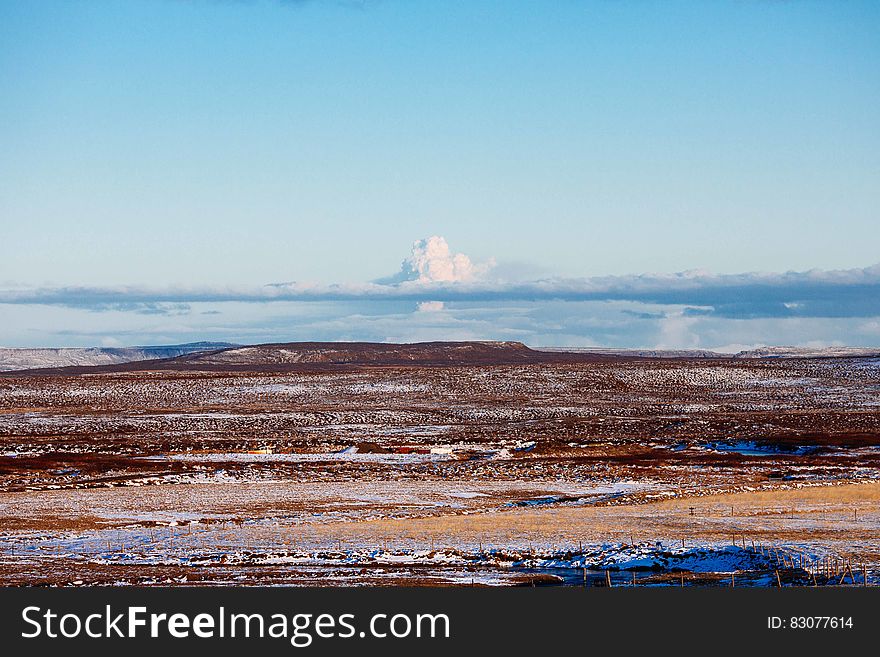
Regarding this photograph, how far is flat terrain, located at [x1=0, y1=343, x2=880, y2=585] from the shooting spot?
3206cm

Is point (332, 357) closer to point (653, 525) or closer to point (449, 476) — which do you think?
point (449, 476)

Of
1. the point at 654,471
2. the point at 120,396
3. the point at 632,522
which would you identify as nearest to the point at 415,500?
the point at 632,522

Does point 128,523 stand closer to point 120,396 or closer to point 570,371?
point 120,396

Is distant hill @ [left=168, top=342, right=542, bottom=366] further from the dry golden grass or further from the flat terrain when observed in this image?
the dry golden grass

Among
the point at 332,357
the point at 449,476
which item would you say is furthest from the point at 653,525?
the point at 332,357

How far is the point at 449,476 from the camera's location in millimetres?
57688

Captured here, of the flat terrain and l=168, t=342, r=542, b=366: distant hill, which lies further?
l=168, t=342, r=542, b=366: distant hill

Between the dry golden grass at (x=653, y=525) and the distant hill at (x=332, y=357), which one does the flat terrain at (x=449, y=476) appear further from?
the distant hill at (x=332, y=357)

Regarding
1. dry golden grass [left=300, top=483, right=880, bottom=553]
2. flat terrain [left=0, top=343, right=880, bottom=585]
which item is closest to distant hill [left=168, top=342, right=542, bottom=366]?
flat terrain [left=0, top=343, right=880, bottom=585]

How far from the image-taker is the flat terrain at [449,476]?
32.1m

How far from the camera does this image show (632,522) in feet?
132

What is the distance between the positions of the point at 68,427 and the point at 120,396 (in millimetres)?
21763

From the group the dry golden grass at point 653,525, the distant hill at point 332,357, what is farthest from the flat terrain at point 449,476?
the distant hill at point 332,357

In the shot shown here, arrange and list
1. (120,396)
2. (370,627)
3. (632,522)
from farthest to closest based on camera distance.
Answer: (120,396) → (632,522) → (370,627)
